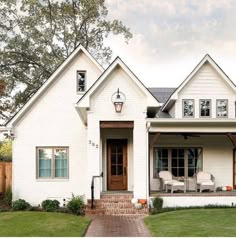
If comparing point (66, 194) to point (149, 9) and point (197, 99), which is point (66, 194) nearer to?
point (197, 99)

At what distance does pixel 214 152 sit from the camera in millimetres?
19734

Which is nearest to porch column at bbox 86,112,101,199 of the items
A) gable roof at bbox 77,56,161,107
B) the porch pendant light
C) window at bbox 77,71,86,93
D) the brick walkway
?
gable roof at bbox 77,56,161,107

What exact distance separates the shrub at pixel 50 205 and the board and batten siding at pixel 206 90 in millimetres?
6988

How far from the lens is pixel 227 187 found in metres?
19.2

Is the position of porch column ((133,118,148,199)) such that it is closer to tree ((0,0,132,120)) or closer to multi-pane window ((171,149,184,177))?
multi-pane window ((171,149,184,177))

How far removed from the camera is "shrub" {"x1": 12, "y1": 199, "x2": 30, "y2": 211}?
54.5 ft

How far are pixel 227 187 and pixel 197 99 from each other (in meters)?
4.46

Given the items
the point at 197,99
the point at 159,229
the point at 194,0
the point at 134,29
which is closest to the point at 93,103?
the point at 197,99

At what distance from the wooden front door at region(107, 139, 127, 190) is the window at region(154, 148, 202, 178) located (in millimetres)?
1693

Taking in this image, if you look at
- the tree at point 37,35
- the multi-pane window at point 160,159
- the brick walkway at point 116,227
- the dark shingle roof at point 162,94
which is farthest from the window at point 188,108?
the tree at point 37,35

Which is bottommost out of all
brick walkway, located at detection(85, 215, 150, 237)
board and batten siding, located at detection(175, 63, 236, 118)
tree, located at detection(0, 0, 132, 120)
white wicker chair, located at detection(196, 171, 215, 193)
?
brick walkway, located at detection(85, 215, 150, 237)

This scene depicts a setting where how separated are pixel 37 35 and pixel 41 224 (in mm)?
20601

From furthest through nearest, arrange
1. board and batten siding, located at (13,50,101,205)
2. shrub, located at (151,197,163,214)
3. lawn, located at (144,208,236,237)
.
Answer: board and batten siding, located at (13,50,101,205)
shrub, located at (151,197,163,214)
lawn, located at (144,208,236,237)

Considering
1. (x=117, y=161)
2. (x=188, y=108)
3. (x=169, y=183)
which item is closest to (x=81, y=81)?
(x=117, y=161)
